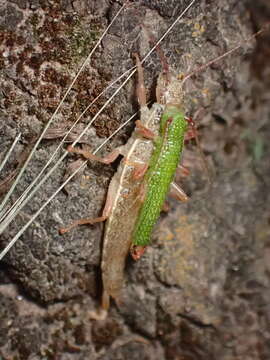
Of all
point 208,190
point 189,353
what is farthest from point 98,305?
point 208,190

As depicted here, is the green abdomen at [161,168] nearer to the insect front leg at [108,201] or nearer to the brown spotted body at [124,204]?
the brown spotted body at [124,204]

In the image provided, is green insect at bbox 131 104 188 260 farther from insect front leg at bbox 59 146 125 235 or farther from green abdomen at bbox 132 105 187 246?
insect front leg at bbox 59 146 125 235

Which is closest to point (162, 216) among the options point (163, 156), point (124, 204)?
point (124, 204)

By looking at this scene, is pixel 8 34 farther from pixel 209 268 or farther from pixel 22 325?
pixel 209 268

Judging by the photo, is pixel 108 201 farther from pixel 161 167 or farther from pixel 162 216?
pixel 162 216

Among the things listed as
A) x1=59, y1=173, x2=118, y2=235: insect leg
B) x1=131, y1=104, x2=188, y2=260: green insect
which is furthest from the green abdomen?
x1=59, y1=173, x2=118, y2=235: insect leg
